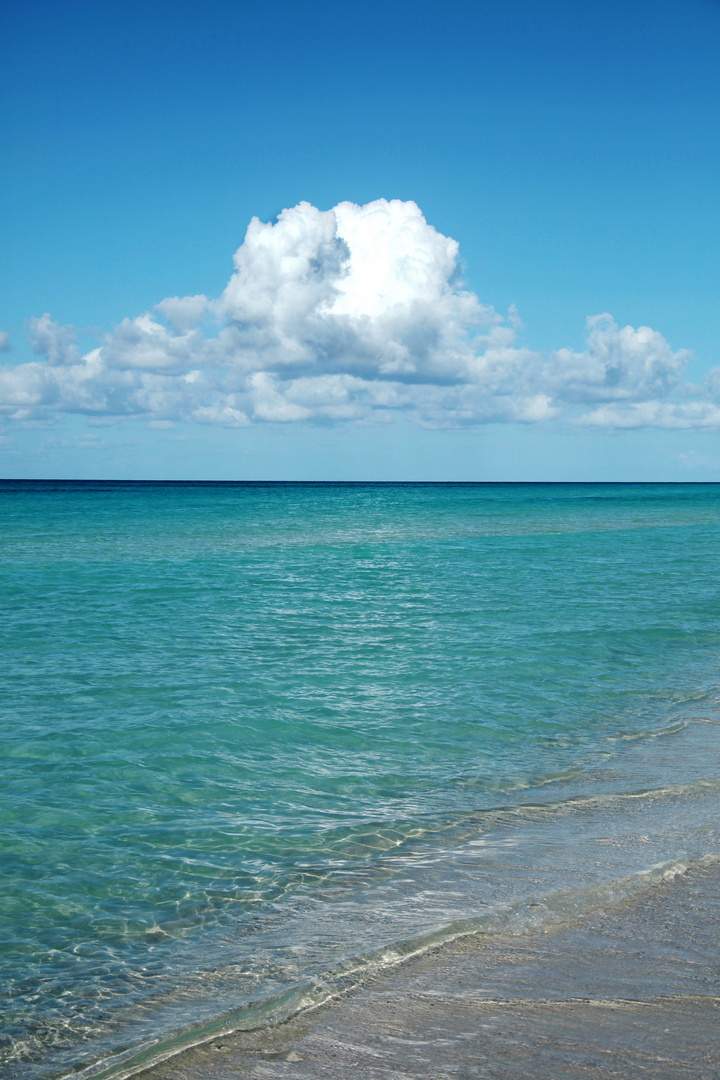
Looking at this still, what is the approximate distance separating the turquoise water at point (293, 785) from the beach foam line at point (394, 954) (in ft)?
0.11

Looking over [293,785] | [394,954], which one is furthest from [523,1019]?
[293,785]

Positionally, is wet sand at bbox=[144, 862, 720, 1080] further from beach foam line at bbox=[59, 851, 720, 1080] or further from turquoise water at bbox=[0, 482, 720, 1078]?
turquoise water at bbox=[0, 482, 720, 1078]

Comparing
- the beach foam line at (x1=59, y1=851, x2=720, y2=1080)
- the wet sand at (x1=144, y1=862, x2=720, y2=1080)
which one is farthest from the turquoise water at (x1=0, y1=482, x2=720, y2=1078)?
the wet sand at (x1=144, y1=862, x2=720, y2=1080)

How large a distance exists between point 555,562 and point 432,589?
27.5 feet

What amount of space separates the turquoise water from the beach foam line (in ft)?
0.11

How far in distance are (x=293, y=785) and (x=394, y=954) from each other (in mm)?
3094

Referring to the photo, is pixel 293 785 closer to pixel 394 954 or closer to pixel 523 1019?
pixel 394 954

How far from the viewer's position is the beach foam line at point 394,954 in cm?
362

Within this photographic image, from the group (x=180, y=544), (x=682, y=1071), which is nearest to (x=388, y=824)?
(x=682, y=1071)

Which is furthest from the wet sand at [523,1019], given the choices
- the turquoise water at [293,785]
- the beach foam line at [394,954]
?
the turquoise water at [293,785]

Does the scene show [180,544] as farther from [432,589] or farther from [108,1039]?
[108,1039]

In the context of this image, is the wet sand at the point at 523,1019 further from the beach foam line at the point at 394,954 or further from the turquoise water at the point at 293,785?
the turquoise water at the point at 293,785

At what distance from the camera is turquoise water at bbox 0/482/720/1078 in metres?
4.45

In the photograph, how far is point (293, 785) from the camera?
737 centimetres
